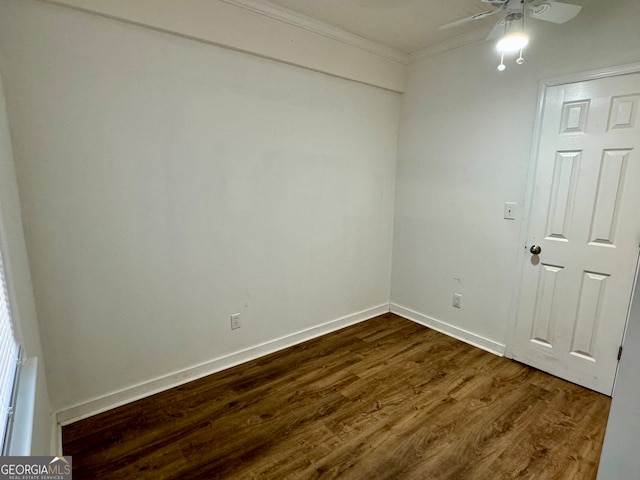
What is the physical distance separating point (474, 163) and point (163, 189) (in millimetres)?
2449

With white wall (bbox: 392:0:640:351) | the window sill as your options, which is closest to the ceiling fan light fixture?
white wall (bbox: 392:0:640:351)

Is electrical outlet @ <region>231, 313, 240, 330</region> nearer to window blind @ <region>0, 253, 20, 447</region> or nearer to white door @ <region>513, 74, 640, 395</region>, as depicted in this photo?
window blind @ <region>0, 253, 20, 447</region>

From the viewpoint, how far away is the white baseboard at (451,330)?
9.16 feet

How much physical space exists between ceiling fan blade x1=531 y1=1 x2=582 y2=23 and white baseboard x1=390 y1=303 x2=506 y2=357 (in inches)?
91.1

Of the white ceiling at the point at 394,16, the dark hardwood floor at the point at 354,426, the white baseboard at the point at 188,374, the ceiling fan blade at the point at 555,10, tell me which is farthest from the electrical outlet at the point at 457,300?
the white ceiling at the point at 394,16

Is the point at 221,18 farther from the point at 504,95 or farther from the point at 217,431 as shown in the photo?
the point at 217,431

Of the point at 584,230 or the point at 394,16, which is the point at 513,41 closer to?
the point at 394,16

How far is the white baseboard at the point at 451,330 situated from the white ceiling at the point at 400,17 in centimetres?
248

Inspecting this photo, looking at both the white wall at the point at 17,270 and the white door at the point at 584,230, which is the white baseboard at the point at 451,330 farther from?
Answer: the white wall at the point at 17,270

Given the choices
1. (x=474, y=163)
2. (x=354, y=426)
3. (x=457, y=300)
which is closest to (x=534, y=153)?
(x=474, y=163)

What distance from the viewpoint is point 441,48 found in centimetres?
287

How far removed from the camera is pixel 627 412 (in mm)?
883

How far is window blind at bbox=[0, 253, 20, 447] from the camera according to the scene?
0.95 m

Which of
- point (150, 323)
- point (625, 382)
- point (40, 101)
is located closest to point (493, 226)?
point (625, 382)
